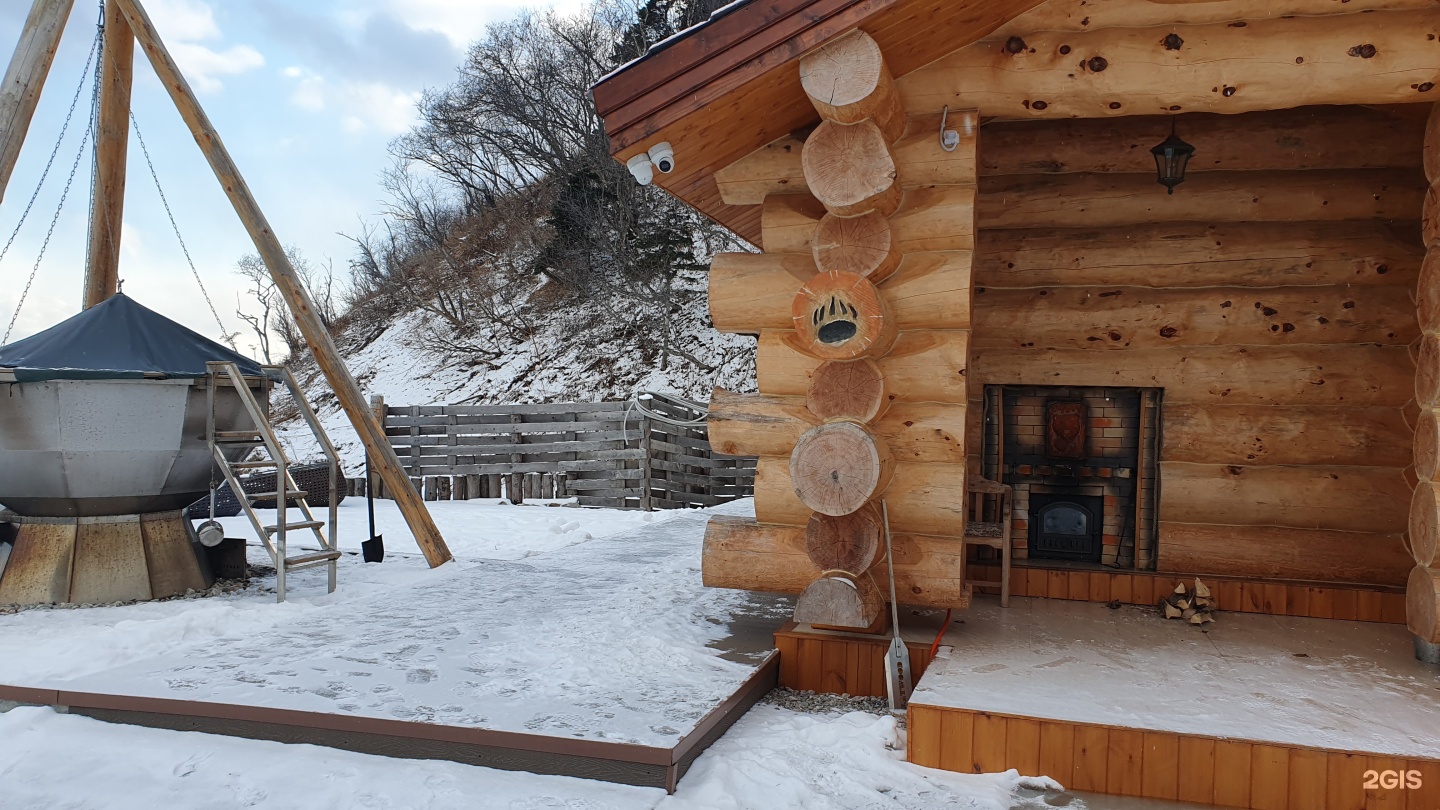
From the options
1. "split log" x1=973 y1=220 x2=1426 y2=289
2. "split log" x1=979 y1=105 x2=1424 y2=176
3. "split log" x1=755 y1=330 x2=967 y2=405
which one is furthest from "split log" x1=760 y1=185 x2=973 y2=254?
"split log" x1=973 y1=220 x2=1426 y2=289

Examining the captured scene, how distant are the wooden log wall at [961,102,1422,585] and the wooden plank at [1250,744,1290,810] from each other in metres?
3.02

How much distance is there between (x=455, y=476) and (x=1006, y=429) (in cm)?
892

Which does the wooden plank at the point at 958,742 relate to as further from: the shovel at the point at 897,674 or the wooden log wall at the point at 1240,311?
the wooden log wall at the point at 1240,311

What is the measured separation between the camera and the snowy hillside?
18.9 m

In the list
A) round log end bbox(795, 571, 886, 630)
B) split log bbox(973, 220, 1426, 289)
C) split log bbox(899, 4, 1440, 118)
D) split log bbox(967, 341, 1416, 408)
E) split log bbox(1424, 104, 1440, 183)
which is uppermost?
split log bbox(899, 4, 1440, 118)

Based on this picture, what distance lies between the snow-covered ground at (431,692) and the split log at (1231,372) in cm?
252

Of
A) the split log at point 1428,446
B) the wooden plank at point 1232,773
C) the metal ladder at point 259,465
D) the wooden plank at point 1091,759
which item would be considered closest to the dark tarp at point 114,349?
the metal ladder at point 259,465

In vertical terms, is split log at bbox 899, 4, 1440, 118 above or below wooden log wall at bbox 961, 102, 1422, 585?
above

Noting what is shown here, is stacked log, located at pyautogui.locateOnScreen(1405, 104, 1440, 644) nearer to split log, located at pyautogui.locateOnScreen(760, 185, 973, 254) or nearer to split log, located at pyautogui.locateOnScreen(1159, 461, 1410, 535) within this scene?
split log, located at pyautogui.locateOnScreen(1159, 461, 1410, 535)

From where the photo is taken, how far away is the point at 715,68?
14.2 ft

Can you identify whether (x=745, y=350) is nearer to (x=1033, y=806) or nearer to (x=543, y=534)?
(x=543, y=534)

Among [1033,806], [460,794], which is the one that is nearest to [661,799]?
[460,794]

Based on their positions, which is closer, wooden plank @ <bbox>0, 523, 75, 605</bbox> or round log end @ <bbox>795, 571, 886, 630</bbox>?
round log end @ <bbox>795, 571, 886, 630</bbox>

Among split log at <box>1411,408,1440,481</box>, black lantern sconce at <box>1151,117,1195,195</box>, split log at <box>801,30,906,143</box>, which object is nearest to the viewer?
split log at <box>801,30,906,143</box>
